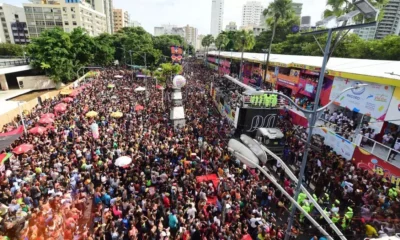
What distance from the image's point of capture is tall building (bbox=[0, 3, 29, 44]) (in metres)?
89.3

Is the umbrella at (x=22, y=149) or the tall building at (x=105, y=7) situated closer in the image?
the umbrella at (x=22, y=149)

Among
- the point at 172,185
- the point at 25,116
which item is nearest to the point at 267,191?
the point at 172,185

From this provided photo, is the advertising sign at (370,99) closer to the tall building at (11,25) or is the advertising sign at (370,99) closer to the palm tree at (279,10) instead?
the palm tree at (279,10)

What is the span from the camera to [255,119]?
668 inches

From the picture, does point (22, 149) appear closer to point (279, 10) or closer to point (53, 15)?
point (279, 10)

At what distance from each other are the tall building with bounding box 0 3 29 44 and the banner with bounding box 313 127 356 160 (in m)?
109

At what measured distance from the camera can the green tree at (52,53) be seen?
36.1 m

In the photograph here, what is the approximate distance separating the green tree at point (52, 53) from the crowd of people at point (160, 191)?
24346mm

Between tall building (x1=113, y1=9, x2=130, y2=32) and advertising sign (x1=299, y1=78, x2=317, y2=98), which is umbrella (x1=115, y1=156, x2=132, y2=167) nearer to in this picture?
advertising sign (x1=299, y1=78, x2=317, y2=98)

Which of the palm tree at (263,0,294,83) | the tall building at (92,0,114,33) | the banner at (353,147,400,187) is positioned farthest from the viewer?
the tall building at (92,0,114,33)

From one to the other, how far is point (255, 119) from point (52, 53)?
1377 inches

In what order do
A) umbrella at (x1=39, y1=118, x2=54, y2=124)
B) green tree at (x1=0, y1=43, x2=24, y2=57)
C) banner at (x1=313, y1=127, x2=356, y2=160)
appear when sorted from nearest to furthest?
banner at (x1=313, y1=127, x2=356, y2=160), umbrella at (x1=39, y1=118, x2=54, y2=124), green tree at (x1=0, y1=43, x2=24, y2=57)

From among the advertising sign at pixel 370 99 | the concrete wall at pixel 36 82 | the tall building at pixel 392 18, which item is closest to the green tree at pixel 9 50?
the concrete wall at pixel 36 82

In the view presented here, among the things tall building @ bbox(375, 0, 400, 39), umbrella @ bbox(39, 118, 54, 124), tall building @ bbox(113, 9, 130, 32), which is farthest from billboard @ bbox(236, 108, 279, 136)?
tall building @ bbox(113, 9, 130, 32)
